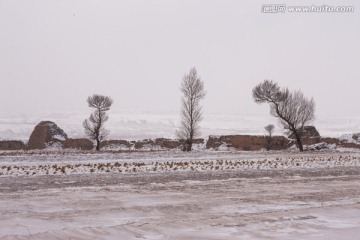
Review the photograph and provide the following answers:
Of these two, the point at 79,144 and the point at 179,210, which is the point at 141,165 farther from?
the point at 79,144

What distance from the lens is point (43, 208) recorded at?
8453mm

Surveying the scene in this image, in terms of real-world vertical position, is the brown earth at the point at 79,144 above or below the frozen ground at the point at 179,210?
above

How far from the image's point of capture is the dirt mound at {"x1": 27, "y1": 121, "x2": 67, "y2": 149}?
5484 centimetres

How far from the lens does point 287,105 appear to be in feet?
169

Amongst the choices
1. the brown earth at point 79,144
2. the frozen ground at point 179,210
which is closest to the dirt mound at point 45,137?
the brown earth at point 79,144

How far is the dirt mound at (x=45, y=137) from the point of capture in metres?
54.8

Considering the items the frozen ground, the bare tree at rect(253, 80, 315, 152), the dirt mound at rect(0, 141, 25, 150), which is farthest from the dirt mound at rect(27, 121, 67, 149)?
the frozen ground

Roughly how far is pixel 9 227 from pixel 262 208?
4.65 metres

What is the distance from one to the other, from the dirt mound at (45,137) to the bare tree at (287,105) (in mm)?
25084

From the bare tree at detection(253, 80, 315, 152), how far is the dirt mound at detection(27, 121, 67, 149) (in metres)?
25.1

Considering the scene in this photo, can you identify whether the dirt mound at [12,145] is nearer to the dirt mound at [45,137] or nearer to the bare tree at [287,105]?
the dirt mound at [45,137]

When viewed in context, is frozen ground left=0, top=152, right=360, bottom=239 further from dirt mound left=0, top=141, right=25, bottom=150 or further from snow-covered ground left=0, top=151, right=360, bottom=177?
dirt mound left=0, top=141, right=25, bottom=150

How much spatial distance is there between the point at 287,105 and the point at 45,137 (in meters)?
29.6

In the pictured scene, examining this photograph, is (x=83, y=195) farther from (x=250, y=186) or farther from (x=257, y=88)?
(x=257, y=88)
